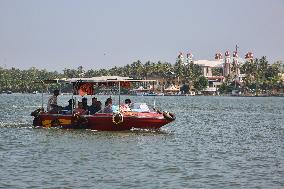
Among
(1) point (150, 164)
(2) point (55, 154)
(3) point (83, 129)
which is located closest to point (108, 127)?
(3) point (83, 129)

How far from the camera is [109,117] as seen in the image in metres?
42.3

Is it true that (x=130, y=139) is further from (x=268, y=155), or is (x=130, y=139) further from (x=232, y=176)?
(x=232, y=176)

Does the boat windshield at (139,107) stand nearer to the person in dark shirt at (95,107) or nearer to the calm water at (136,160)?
the calm water at (136,160)

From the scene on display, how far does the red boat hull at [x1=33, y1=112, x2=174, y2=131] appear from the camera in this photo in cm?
4162

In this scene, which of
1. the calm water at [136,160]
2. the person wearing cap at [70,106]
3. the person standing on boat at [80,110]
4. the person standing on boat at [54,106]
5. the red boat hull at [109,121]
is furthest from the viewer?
the person standing on boat at [54,106]

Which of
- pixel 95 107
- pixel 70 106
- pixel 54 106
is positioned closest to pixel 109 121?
pixel 95 107

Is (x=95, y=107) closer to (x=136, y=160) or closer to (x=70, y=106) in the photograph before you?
(x=70, y=106)

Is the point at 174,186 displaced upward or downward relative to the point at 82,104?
downward

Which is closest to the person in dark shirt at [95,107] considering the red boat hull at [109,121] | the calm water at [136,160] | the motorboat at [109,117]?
the motorboat at [109,117]

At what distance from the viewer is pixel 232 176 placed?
25750 millimetres

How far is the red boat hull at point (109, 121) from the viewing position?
41.6 m

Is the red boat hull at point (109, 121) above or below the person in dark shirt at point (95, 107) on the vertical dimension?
below

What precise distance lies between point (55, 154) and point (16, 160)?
2565 mm

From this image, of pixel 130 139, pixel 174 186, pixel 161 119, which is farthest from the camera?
pixel 161 119
